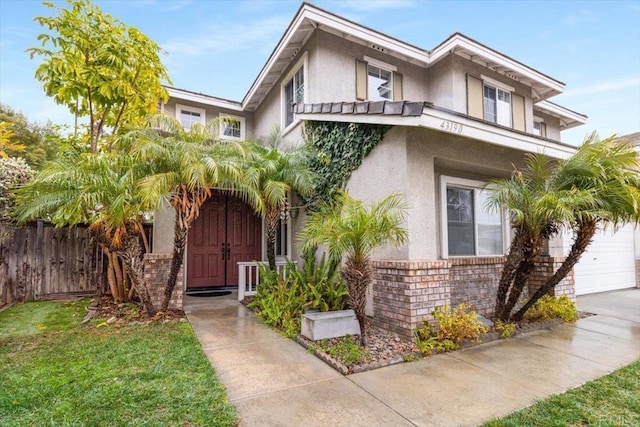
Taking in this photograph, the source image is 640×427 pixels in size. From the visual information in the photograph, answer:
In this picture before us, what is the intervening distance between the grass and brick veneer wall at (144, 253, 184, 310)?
616cm

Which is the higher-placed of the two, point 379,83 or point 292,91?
point 379,83

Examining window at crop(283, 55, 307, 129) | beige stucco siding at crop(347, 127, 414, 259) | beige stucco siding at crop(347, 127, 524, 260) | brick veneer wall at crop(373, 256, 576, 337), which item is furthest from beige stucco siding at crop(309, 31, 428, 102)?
brick veneer wall at crop(373, 256, 576, 337)

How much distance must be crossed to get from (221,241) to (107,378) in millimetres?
6436

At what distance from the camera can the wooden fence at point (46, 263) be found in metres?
7.65

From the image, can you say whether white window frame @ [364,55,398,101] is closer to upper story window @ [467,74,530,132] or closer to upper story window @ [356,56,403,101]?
upper story window @ [356,56,403,101]

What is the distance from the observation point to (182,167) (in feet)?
18.7

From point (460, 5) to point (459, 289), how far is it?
886 centimetres

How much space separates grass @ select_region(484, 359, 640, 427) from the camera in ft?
9.23

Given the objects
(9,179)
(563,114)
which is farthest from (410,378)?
(563,114)

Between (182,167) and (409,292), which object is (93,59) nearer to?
(182,167)

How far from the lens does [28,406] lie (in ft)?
9.86

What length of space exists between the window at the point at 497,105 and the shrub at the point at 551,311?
6021 millimetres

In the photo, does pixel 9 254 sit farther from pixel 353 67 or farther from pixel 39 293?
pixel 353 67

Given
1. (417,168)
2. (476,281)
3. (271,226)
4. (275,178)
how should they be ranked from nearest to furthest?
(417,168)
(476,281)
(275,178)
(271,226)
